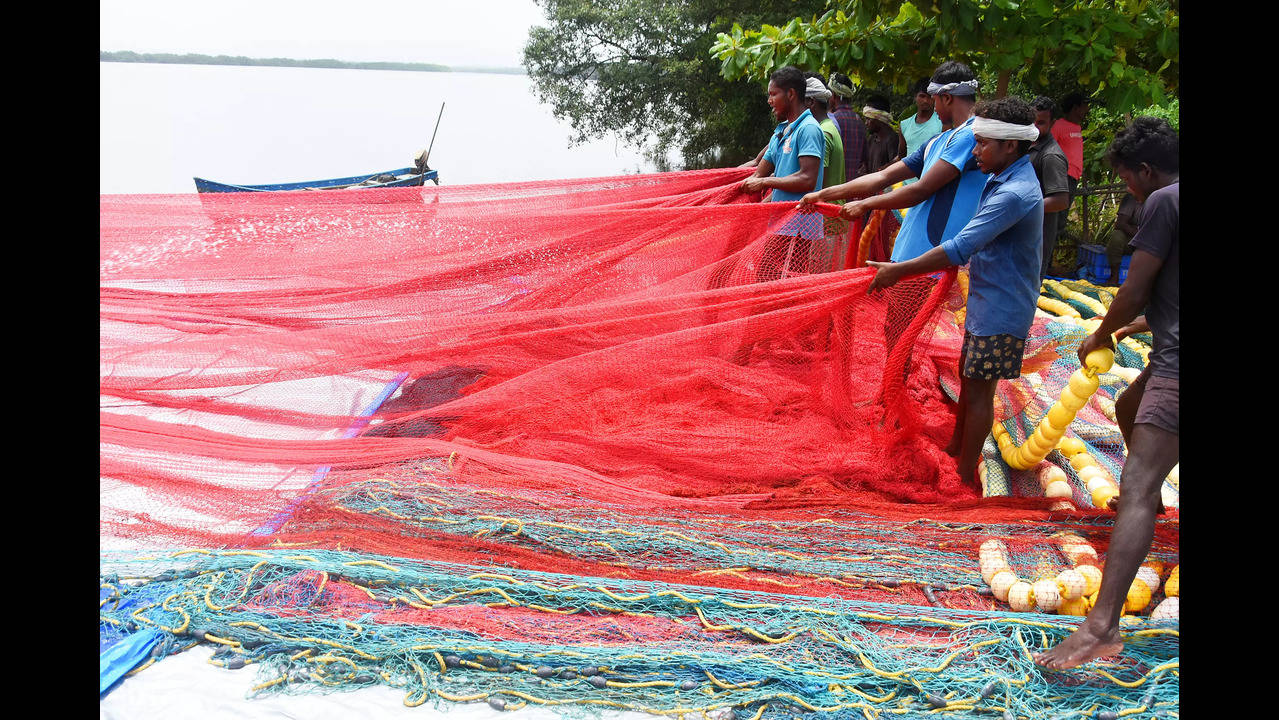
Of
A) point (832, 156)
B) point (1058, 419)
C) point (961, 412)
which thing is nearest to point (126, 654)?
Answer: point (961, 412)

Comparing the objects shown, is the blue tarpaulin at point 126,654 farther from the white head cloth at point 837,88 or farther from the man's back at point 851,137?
the white head cloth at point 837,88

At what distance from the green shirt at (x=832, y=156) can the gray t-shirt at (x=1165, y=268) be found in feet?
8.46

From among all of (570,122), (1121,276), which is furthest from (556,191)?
(570,122)

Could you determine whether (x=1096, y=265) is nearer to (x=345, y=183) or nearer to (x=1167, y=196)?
(x=1167, y=196)

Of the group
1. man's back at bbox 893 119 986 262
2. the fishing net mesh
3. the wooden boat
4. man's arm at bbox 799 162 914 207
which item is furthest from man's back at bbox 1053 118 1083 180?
the wooden boat

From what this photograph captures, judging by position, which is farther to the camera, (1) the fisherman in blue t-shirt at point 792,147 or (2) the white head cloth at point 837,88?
(2) the white head cloth at point 837,88

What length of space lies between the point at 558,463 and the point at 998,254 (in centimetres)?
182

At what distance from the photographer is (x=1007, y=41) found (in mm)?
5559

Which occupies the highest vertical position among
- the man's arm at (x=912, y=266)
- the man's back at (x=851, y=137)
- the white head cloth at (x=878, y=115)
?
the white head cloth at (x=878, y=115)

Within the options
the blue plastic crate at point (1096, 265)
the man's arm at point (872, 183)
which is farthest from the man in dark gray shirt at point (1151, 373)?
the blue plastic crate at point (1096, 265)

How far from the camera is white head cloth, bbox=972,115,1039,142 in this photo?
10.4 ft

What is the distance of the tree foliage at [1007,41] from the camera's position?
550cm

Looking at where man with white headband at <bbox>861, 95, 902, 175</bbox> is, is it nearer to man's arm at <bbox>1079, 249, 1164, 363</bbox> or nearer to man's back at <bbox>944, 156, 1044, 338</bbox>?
man's back at <bbox>944, 156, 1044, 338</bbox>

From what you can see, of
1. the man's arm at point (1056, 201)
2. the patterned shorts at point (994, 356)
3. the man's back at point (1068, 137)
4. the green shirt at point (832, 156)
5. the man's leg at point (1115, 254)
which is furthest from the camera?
the man's leg at point (1115, 254)
